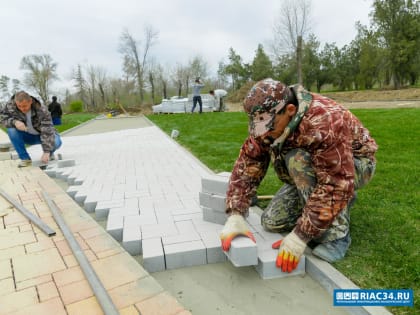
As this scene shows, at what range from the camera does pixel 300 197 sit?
7.00ft

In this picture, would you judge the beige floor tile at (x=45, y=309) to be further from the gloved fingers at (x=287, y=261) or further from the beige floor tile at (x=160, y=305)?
the gloved fingers at (x=287, y=261)

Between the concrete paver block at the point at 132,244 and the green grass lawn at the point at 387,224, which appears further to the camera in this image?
the concrete paver block at the point at 132,244

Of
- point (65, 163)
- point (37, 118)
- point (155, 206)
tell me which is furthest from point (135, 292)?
point (37, 118)

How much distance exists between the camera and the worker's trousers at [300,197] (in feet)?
6.25

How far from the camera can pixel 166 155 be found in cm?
582

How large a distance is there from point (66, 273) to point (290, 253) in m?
1.43

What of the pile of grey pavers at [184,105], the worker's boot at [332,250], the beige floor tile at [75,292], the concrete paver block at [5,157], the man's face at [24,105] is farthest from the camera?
the pile of grey pavers at [184,105]

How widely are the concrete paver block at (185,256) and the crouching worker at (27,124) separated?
13.2 feet

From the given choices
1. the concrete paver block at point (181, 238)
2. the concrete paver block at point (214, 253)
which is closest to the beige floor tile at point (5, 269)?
the concrete paver block at point (181, 238)

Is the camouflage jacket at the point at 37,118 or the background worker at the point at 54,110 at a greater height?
the background worker at the point at 54,110

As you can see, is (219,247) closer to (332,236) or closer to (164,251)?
(164,251)

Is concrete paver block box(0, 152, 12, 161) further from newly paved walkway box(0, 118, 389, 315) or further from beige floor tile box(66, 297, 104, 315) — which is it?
beige floor tile box(66, 297, 104, 315)

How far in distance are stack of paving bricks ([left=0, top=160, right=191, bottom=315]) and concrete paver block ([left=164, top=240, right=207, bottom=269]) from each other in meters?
0.21

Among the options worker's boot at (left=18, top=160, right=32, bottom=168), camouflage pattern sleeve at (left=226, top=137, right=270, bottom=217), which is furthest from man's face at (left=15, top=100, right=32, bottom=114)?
camouflage pattern sleeve at (left=226, top=137, right=270, bottom=217)
